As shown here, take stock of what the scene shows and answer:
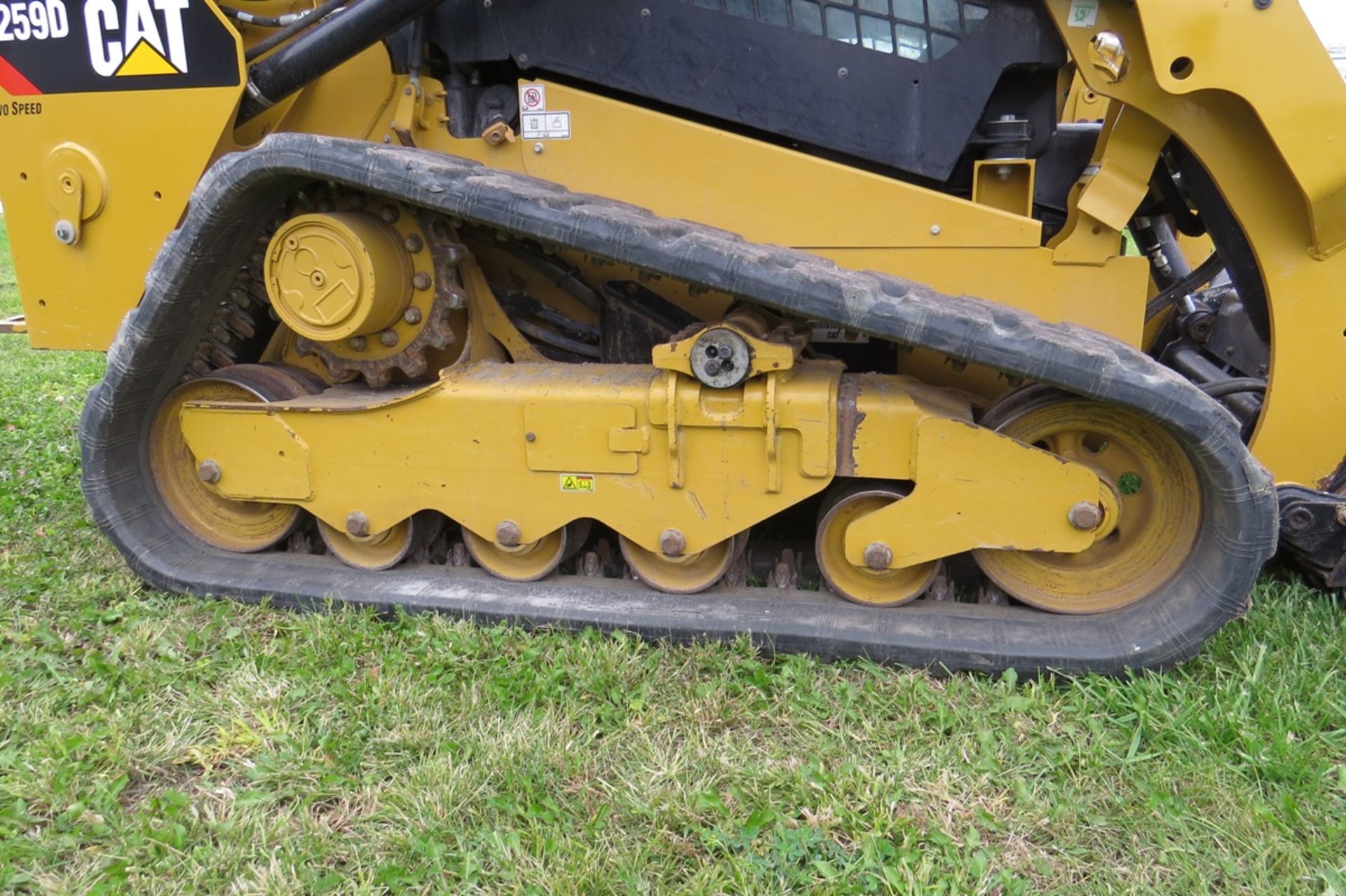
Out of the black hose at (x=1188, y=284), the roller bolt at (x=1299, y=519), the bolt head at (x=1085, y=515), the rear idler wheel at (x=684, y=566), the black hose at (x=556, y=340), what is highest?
the black hose at (x=1188, y=284)

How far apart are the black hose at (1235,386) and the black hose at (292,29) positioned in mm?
2649

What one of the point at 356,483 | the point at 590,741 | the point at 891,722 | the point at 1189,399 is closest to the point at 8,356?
the point at 356,483

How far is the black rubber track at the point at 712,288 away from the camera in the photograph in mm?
2293

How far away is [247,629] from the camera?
2.87 m

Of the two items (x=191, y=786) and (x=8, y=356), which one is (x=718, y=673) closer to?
(x=191, y=786)

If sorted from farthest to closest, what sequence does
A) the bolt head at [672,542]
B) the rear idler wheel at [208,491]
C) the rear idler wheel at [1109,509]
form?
the rear idler wheel at [208,491]
the bolt head at [672,542]
the rear idler wheel at [1109,509]

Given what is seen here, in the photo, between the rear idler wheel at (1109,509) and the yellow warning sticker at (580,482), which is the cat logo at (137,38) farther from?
the rear idler wheel at (1109,509)

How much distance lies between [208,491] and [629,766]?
5.82ft

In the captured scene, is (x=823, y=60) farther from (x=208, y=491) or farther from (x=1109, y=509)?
(x=208, y=491)

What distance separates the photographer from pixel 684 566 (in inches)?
114

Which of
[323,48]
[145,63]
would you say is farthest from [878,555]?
[145,63]

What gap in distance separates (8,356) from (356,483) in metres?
5.59

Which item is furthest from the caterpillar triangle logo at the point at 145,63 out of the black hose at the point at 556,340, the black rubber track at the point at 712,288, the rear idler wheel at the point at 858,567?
the rear idler wheel at the point at 858,567

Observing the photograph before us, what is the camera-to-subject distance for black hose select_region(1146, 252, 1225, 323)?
2914 millimetres
